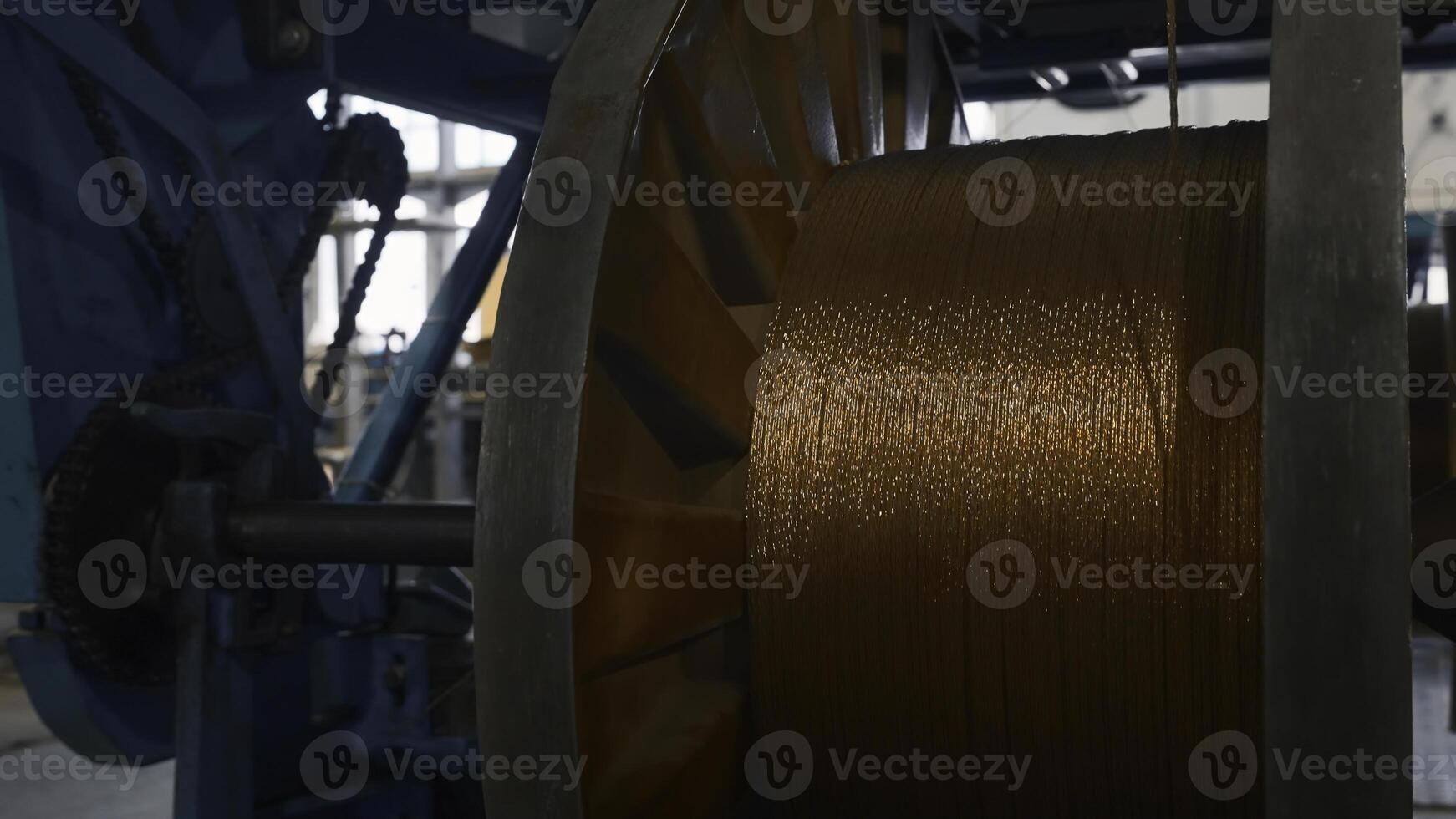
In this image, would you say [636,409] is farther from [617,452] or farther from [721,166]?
[721,166]

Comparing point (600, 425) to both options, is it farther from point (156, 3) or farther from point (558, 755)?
point (156, 3)

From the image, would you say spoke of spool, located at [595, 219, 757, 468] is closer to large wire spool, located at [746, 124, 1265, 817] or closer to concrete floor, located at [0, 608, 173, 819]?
large wire spool, located at [746, 124, 1265, 817]

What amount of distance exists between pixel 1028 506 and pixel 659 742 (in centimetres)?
55

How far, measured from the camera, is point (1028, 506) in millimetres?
1688

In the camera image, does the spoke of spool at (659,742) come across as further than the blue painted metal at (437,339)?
No

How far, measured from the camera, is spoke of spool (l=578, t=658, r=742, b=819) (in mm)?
1518

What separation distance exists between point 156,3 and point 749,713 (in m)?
1.66

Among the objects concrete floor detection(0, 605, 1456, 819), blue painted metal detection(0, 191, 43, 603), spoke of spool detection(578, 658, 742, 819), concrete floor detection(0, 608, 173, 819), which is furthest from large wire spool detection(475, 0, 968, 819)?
concrete floor detection(0, 608, 173, 819)

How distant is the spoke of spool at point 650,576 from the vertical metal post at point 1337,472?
68 centimetres

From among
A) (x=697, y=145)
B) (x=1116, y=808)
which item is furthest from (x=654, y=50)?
(x=1116, y=808)

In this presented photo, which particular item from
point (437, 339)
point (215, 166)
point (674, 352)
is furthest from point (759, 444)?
point (437, 339)

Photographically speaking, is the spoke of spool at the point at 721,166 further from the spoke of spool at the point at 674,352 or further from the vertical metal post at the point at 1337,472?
the vertical metal post at the point at 1337,472

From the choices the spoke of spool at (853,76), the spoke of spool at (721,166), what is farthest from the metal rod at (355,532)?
the spoke of spool at (853,76)

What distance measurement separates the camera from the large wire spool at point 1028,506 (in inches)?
64.5
